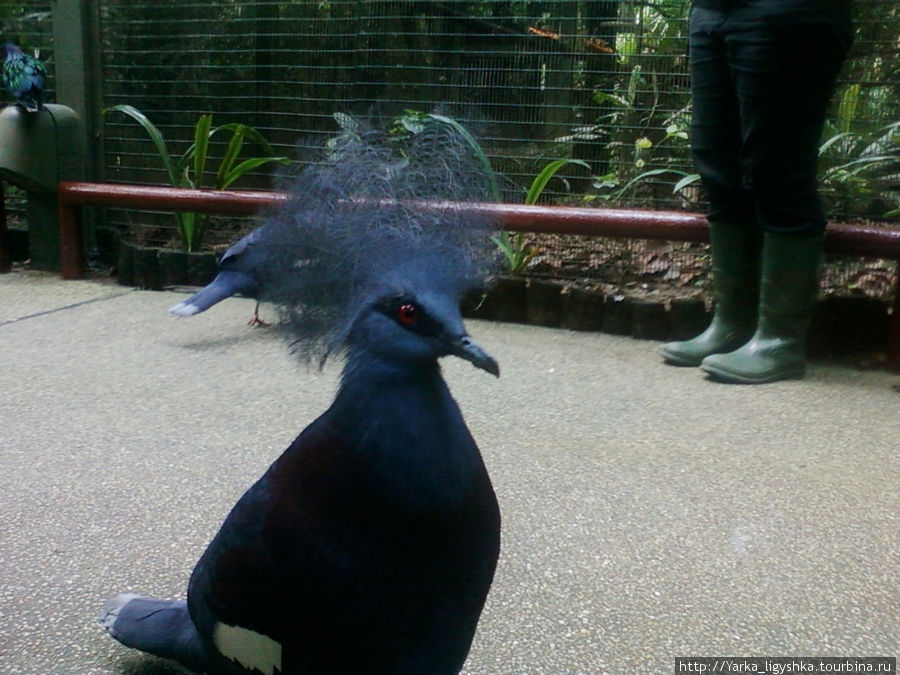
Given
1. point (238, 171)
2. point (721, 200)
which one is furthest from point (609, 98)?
point (238, 171)

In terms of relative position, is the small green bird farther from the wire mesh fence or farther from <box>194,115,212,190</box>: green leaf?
<box>194,115,212,190</box>: green leaf

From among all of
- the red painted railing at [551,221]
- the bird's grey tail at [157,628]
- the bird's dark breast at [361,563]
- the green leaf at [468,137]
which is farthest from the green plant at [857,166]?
the bird's grey tail at [157,628]

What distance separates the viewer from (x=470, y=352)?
50.1 inches

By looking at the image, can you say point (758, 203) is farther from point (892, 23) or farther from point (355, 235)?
point (355, 235)

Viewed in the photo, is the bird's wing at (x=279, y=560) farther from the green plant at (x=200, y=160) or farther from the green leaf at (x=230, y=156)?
the green leaf at (x=230, y=156)

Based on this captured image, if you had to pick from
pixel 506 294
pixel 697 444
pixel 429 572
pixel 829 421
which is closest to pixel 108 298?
pixel 506 294

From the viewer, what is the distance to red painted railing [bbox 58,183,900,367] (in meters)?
3.47

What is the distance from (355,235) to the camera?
1.34 m

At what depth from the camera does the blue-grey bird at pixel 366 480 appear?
1206 mm

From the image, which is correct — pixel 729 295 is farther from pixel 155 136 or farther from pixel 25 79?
Answer: pixel 25 79

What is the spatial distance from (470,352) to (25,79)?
431 centimetres

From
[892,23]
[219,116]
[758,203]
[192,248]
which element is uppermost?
[892,23]

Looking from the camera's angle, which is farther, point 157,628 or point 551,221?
point 551,221

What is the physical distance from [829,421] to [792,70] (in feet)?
3.88
